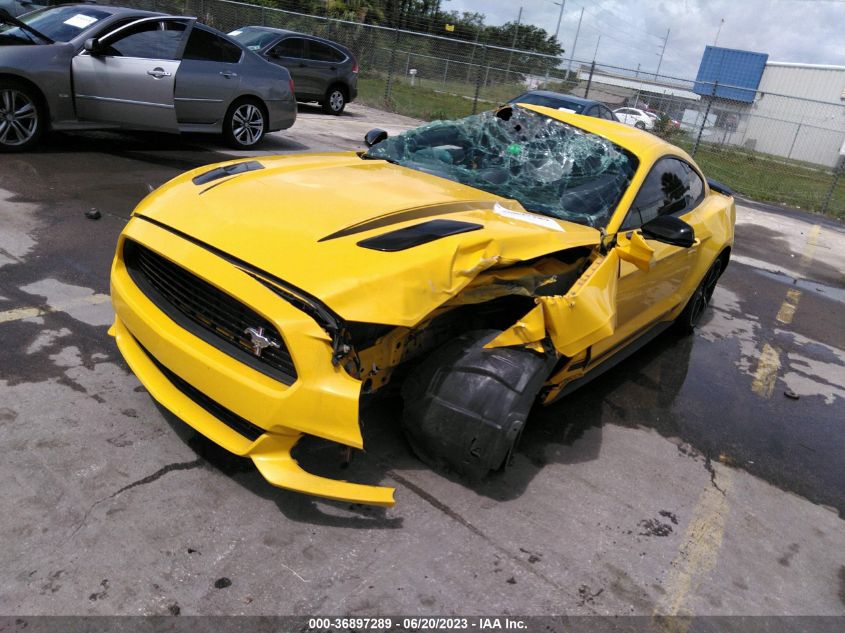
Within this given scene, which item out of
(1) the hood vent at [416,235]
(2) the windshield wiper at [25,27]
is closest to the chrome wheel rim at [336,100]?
(2) the windshield wiper at [25,27]

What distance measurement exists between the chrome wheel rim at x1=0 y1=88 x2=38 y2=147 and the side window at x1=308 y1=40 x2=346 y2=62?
8.57 m

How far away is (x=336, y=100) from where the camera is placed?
612 inches

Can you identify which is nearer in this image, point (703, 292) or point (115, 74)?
point (703, 292)

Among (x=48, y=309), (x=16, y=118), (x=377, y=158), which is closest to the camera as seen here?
(x=48, y=309)

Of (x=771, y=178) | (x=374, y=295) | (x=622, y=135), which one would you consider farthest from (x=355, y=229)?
(x=771, y=178)

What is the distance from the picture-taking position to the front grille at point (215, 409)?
2.45 meters

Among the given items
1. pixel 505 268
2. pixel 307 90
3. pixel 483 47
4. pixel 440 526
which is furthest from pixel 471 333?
pixel 483 47

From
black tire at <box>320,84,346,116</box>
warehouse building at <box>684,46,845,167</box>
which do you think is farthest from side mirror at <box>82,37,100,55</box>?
warehouse building at <box>684,46,845,167</box>

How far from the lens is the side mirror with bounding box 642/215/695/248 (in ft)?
11.5

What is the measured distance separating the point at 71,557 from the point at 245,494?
0.64 metres

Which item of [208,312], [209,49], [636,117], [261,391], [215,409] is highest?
[209,49]

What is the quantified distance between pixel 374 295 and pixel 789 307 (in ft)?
19.6

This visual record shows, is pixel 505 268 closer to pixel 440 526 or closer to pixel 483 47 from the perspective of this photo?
pixel 440 526

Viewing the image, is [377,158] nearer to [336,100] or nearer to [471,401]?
[471,401]
